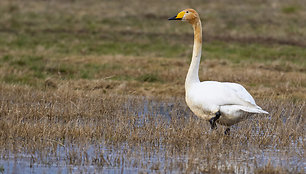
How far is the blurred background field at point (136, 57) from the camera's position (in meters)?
9.62

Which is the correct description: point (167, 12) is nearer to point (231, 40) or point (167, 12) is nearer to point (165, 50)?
point (231, 40)

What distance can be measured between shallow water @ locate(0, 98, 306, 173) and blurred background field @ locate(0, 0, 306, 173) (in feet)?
→ 0.34

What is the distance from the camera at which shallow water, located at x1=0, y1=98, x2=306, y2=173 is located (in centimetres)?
658

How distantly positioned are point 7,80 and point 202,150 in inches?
284

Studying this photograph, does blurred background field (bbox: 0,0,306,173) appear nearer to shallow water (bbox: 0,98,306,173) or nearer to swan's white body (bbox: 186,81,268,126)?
shallow water (bbox: 0,98,306,173)

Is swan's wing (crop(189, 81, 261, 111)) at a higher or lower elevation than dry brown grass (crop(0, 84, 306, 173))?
higher

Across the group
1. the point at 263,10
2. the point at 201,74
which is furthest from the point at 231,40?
the point at 263,10

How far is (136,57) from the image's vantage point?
17234 mm

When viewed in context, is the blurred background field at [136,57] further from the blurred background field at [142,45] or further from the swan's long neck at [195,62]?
the swan's long neck at [195,62]

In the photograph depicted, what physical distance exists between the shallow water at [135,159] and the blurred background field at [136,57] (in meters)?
0.10

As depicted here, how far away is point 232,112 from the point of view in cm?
795

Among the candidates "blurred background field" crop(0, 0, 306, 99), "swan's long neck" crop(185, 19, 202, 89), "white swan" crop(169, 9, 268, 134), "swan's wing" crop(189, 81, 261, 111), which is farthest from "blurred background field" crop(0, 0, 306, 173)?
"swan's long neck" crop(185, 19, 202, 89)

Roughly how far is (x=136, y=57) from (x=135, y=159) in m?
10.6

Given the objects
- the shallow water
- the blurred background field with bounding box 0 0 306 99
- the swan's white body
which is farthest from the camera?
the blurred background field with bounding box 0 0 306 99
